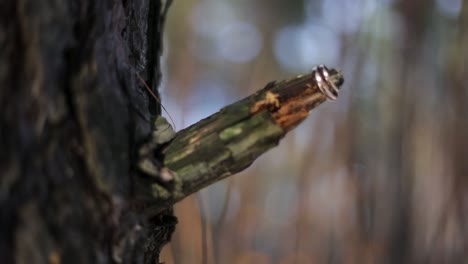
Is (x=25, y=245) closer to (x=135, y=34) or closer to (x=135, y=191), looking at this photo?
(x=135, y=191)

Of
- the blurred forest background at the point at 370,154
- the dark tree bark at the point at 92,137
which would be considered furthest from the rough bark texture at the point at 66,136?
the blurred forest background at the point at 370,154

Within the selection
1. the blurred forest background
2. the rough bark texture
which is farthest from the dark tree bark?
the blurred forest background

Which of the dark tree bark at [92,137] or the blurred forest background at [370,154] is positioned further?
the blurred forest background at [370,154]

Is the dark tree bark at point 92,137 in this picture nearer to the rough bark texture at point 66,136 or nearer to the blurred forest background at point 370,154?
the rough bark texture at point 66,136

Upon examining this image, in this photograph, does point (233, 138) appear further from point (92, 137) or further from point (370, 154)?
point (370, 154)

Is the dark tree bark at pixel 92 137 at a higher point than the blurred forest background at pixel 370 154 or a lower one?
lower

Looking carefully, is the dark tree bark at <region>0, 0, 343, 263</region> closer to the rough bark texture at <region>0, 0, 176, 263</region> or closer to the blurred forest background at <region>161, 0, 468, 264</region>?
the rough bark texture at <region>0, 0, 176, 263</region>
